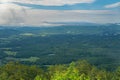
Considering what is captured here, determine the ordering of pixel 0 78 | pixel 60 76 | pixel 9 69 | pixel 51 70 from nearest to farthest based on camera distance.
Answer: pixel 60 76, pixel 0 78, pixel 9 69, pixel 51 70

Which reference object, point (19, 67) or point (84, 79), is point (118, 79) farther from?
point (84, 79)

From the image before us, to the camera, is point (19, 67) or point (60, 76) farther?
point (19, 67)

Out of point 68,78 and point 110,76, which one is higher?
point 68,78

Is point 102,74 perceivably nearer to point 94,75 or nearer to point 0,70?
point 94,75

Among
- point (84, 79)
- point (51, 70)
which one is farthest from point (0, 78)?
point (84, 79)

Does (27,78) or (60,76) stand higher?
(60,76)

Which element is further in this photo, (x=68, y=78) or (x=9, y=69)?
(x=9, y=69)

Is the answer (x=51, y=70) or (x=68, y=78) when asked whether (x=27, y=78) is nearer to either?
(x=51, y=70)

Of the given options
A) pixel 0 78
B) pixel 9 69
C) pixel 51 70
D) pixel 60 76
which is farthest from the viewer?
pixel 51 70

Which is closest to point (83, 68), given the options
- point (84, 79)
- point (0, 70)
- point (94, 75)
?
point (94, 75)
